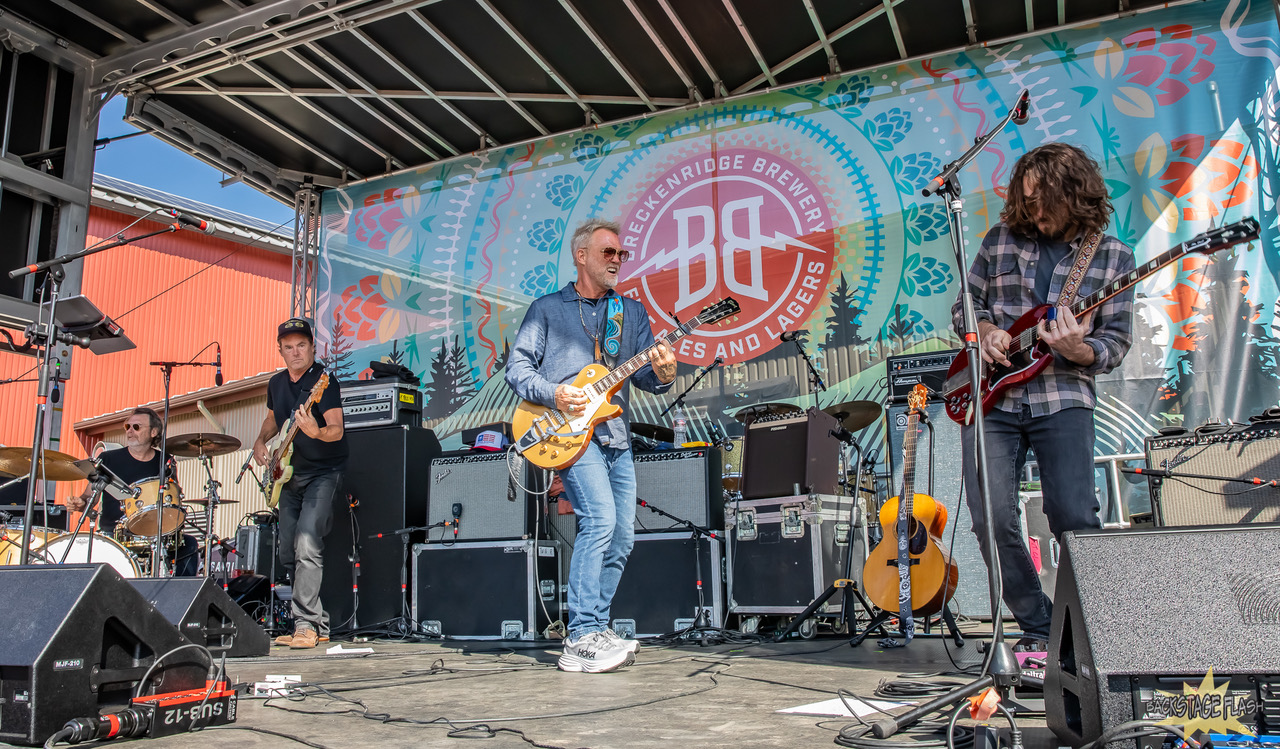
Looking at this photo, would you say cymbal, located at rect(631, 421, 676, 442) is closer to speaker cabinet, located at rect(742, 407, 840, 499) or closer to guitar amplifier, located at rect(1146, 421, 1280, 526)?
speaker cabinet, located at rect(742, 407, 840, 499)

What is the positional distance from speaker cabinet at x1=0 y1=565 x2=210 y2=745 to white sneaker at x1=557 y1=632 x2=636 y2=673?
4.83 feet

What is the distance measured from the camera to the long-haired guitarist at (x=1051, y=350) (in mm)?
2758

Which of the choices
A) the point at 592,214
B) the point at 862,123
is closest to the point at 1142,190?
the point at 862,123

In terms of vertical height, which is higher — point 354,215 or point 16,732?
point 354,215

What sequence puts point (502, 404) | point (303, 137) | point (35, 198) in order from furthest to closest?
point (303, 137), point (502, 404), point (35, 198)

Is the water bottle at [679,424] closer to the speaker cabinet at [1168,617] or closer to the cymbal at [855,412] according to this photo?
the cymbal at [855,412]

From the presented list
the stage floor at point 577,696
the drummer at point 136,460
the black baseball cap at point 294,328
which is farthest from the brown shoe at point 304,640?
the drummer at point 136,460

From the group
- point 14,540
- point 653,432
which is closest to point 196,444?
point 14,540

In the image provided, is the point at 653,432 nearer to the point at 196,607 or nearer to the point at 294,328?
the point at 294,328

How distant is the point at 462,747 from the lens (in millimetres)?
2018

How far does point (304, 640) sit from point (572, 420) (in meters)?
2.50

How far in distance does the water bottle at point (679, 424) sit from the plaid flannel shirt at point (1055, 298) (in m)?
3.94

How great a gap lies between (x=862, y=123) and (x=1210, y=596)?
6.39m

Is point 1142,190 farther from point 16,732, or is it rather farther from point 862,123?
point 16,732
